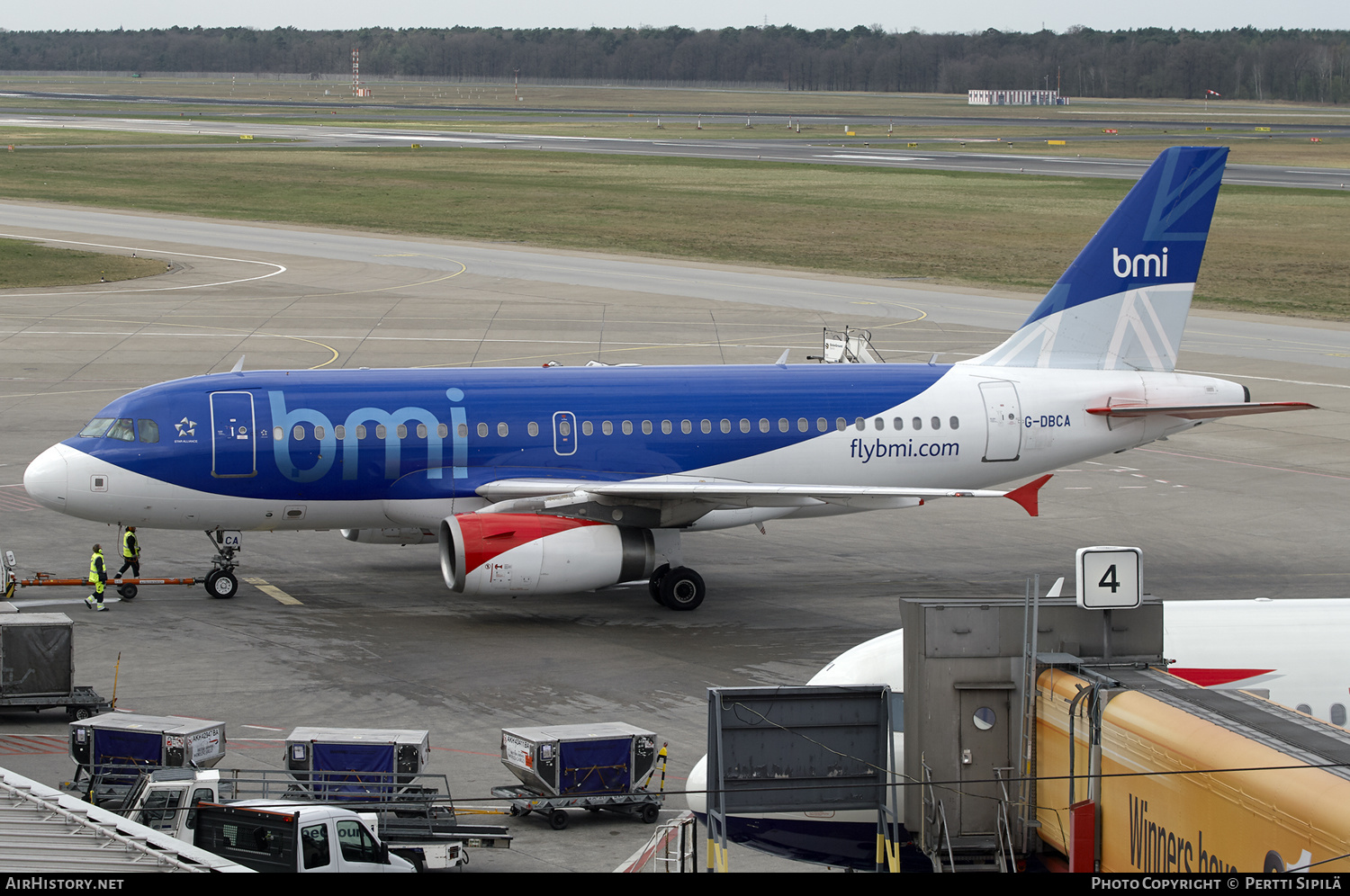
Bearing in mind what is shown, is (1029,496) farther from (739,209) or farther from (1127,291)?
(739,209)

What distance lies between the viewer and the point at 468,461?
1313 inches

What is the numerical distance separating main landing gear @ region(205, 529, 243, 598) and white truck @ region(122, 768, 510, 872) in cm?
1141

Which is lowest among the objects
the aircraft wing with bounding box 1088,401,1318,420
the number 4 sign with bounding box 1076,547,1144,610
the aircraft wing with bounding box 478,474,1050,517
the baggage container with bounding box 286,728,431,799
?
the baggage container with bounding box 286,728,431,799

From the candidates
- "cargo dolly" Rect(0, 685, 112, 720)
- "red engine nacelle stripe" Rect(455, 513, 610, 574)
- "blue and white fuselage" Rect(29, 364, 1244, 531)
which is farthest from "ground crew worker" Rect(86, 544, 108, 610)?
"red engine nacelle stripe" Rect(455, 513, 610, 574)

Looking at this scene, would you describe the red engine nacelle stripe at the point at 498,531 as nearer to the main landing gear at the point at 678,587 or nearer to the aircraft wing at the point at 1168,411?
the main landing gear at the point at 678,587

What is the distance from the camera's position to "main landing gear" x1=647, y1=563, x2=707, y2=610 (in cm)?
3294

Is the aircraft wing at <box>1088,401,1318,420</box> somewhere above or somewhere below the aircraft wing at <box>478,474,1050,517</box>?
above

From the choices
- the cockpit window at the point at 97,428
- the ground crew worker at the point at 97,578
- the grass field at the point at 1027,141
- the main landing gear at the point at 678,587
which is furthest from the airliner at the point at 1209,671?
the grass field at the point at 1027,141

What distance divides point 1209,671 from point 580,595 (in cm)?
1794

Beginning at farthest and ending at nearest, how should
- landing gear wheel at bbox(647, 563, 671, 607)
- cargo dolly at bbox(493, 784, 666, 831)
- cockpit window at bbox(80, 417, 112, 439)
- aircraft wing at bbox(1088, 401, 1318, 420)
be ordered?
aircraft wing at bbox(1088, 401, 1318, 420) → landing gear wheel at bbox(647, 563, 671, 607) → cockpit window at bbox(80, 417, 112, 439) → cargo dolly at bbox(493, 784, 666, 831)

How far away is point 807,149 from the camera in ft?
563

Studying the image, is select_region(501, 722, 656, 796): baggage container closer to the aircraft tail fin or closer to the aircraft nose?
the aircraft nose

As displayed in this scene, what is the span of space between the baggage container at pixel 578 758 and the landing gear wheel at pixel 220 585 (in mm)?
13431

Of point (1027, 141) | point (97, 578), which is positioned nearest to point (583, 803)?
point (97, 578)
